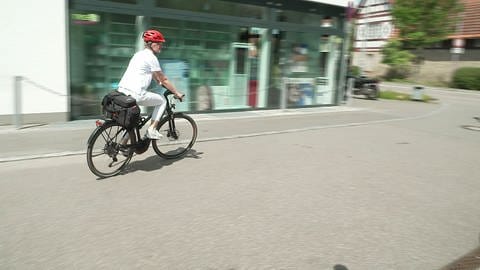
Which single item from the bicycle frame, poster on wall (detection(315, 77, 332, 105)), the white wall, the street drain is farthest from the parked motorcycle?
the street drain

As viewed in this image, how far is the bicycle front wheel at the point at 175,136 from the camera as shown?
627cm

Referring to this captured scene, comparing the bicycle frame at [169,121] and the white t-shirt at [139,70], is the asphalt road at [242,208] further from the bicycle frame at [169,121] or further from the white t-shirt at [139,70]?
the white t-shirt at [139,70]

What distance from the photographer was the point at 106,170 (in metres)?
5.54

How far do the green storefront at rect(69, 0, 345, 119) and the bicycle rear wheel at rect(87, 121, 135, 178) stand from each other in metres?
4.11

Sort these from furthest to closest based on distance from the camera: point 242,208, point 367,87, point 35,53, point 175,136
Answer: point 367,87, point 35,53, point 175,136, point 242,208

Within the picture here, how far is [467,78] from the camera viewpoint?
1196 inches

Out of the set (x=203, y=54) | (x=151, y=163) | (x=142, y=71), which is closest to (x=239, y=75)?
(x=203, y=54)

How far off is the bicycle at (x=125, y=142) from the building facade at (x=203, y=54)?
11.7 feet

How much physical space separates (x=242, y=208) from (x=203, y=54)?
740cm

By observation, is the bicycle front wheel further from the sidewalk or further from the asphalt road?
the sidewalk

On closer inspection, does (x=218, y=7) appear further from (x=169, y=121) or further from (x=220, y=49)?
(x=169, y=121)

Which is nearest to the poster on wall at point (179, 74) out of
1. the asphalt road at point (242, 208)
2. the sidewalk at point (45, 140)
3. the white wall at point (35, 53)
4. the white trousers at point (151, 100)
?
the sidewalk at point (45, 140)

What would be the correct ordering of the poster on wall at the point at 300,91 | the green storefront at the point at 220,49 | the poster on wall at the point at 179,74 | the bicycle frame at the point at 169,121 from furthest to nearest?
the poster on wall at the point at 300,91 → the poster on wall at the point at 179,74 → the green storefront at the point at 220,49 → the bicycle frame at the point at 169,121

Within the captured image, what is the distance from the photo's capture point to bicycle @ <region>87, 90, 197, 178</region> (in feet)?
17.3
